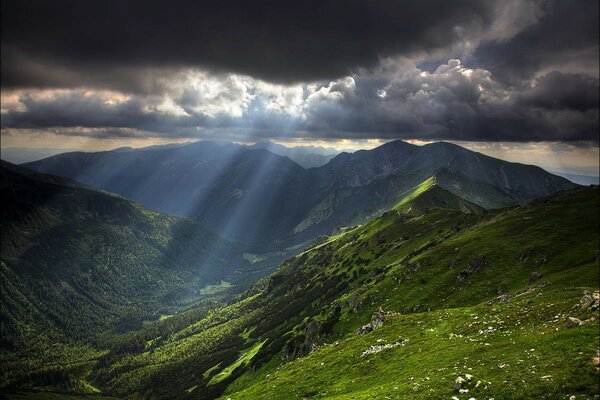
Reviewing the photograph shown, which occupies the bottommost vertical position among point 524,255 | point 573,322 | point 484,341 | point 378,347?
point 378,347

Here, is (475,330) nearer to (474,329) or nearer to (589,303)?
(474,329)

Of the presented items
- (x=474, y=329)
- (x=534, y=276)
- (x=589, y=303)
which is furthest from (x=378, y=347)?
(x=534, y=276)

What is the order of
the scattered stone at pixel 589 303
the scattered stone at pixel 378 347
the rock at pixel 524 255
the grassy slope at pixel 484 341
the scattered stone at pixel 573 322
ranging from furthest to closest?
the rock at pixel 524 255, the scattered stone at pixel 378 347, the scattered stone at pixel 589 303, the scattered stone at pixel 573 322, the grassy slope at pixel 484 341

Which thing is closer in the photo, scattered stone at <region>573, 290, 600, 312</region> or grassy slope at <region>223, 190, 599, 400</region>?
grassy slope at <region>223, 190, 599, 400</region>

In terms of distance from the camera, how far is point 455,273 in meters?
109

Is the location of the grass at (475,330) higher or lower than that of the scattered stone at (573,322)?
lower

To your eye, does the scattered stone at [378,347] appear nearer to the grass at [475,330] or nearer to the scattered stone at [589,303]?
the grass at [475,330]

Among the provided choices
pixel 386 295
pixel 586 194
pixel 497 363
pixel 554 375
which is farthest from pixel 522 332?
pixel 586 194

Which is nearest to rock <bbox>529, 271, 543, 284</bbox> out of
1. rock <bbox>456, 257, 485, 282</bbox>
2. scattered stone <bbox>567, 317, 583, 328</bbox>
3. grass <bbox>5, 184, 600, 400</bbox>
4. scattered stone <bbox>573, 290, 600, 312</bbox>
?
grass <bbox>5, 184, 600, 400</bbox>

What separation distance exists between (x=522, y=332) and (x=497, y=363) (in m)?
9.45

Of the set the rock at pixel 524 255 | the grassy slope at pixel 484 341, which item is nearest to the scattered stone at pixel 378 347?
the grassy slope at pixel 484 341

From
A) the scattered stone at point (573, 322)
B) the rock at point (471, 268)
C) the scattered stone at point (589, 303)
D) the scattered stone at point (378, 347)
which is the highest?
the scattered stone at point (589, 303)

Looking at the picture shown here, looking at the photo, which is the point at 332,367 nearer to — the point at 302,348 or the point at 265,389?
the point at 265,389

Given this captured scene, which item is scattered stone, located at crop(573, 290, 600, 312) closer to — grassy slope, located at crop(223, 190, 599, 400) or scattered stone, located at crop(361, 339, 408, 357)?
grassy slope, located at crop(223, 190, 599, 400)
